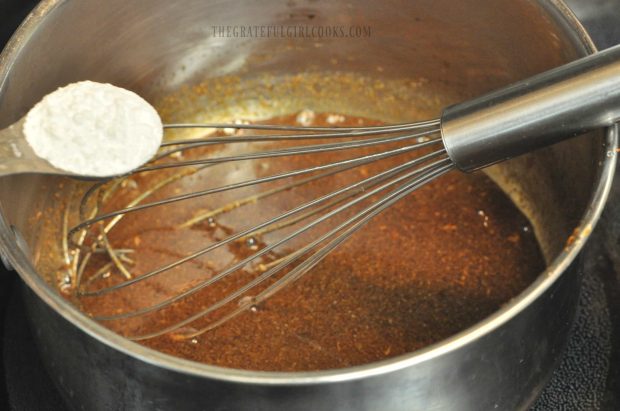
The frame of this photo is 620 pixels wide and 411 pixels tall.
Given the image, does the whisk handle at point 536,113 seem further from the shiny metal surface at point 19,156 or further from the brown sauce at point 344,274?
the shiny metal surface at point 19,156

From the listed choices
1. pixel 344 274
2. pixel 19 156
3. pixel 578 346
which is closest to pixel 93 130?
pixel 19 156

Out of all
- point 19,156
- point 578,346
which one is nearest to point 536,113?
point 578,346

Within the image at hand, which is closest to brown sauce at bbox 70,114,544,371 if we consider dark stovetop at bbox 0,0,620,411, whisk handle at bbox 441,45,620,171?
dark stovetop at bbox 0,0,620,411

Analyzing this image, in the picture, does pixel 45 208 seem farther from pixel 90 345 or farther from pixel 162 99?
pixel 90 345

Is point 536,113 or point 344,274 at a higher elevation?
point 536,113

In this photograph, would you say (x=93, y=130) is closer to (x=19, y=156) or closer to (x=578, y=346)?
(x=19, y=156)

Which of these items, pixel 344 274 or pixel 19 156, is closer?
pixel 19 156

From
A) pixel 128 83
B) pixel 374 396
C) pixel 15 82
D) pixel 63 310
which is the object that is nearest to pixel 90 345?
pixel 63 310

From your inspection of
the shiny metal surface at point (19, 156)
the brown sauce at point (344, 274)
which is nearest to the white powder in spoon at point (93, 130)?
the shiny metal surface at point (19, 156)
